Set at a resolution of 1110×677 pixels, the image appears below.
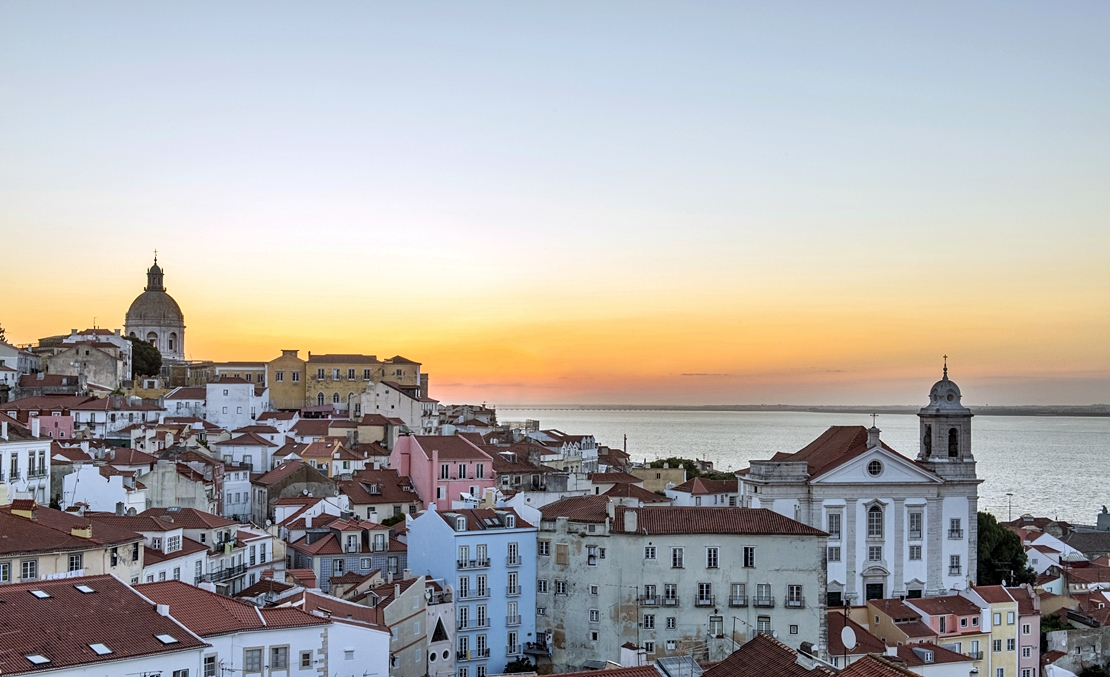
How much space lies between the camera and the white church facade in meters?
50.4

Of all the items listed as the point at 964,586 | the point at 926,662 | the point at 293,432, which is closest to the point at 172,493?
the point at 293,432

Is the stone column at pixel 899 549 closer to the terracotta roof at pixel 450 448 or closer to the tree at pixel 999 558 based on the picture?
the tree at pixel 999 558

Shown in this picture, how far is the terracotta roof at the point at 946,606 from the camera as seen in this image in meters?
42.2

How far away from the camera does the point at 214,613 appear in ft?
85.5

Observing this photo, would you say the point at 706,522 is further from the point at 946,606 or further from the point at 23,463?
the point at 23,463

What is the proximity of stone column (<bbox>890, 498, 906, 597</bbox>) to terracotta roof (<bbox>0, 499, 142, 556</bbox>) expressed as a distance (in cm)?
3376

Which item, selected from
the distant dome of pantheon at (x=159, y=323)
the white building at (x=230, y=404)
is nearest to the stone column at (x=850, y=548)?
the white building at (x=230, y=404)

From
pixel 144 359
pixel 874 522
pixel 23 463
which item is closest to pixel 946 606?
A: pixel 874 522

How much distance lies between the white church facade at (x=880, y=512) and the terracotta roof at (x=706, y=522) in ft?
27.8

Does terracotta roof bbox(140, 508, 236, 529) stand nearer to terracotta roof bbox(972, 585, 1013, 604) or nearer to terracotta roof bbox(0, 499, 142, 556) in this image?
terracotta roof bbox(0, 499, 142, 556)

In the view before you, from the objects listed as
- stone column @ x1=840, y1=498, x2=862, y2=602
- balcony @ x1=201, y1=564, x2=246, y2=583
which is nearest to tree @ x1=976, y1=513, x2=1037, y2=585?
stone column @ x1=840, y1=498, x2=862, y2=602

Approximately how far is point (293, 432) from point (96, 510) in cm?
2976

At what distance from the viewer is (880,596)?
50406mm

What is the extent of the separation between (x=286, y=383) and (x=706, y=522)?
58.3m
